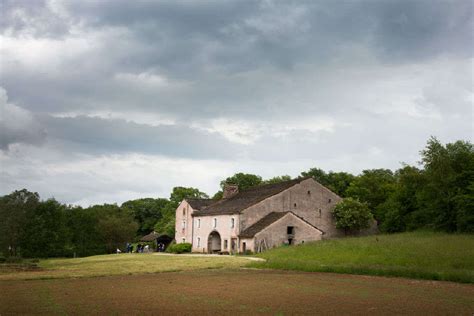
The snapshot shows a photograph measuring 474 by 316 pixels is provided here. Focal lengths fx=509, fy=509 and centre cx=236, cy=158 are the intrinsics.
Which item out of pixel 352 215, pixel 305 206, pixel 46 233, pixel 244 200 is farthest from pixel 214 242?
pixel 46 233

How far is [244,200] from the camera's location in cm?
6412

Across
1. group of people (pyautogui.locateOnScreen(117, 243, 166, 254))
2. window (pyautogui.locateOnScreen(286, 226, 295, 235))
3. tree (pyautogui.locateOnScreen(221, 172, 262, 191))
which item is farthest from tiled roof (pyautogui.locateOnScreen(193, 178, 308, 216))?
tree (pyautogui.locateOnScreen(221, 172, 262, 191))

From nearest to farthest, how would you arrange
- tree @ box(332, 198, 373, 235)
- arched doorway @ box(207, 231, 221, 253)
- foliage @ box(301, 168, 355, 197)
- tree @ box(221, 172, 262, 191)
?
arched doorway @ box(207, 231, 221, 253)
tree @ box(332, 198, 373, 235)
foliage @ box(301, 168, 355, 197)
tree @ box(221, 172, 262, 191)

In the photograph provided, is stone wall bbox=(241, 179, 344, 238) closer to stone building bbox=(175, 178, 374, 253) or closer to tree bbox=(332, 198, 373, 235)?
stone building bbox=(175, 178, 374, 253)

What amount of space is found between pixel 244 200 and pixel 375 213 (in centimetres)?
2272

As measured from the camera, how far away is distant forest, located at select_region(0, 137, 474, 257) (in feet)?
171

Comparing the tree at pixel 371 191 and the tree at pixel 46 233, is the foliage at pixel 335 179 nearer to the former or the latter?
the tree at pixel 371 191

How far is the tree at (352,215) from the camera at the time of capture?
6347 centimetres

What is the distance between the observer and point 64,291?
2088cm

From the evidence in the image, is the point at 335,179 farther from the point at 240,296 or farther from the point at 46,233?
the point at 240,296

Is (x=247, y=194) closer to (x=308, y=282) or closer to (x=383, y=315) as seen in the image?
(x=308, y=282)

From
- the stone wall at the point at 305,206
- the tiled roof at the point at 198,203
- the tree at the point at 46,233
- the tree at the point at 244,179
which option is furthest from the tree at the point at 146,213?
the stone wall at the point at 305,206

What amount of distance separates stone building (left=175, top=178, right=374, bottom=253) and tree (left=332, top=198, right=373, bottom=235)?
135cm

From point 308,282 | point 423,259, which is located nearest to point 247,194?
point 423,259
